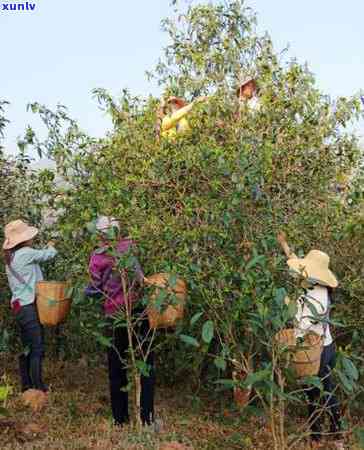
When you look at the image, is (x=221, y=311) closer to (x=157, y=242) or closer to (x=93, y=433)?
(x=157, y=242)

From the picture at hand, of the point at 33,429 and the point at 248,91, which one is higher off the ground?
the point at 248,91

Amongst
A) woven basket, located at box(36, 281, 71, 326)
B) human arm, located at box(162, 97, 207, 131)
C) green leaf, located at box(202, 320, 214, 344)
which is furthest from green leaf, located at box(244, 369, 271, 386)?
human arm, located at box(162, 97, 207, 131)

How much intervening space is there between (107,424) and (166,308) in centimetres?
113

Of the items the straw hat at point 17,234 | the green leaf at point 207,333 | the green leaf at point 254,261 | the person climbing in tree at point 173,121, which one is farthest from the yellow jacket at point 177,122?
the green leaf at point 207,333

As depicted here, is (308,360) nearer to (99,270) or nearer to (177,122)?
(99,270)

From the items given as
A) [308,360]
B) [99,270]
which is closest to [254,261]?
[308,360]

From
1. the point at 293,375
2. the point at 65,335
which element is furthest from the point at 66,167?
the point at 293,375

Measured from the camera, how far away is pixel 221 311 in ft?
14.6

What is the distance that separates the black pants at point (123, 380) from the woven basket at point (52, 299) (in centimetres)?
80

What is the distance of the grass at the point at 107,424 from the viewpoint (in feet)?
15.1

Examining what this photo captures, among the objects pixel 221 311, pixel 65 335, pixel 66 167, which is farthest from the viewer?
pixel 65 335

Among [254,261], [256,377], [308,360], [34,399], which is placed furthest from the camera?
[34,399]

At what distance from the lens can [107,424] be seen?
5000 millimetres

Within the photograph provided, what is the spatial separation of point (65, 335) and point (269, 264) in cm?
369
